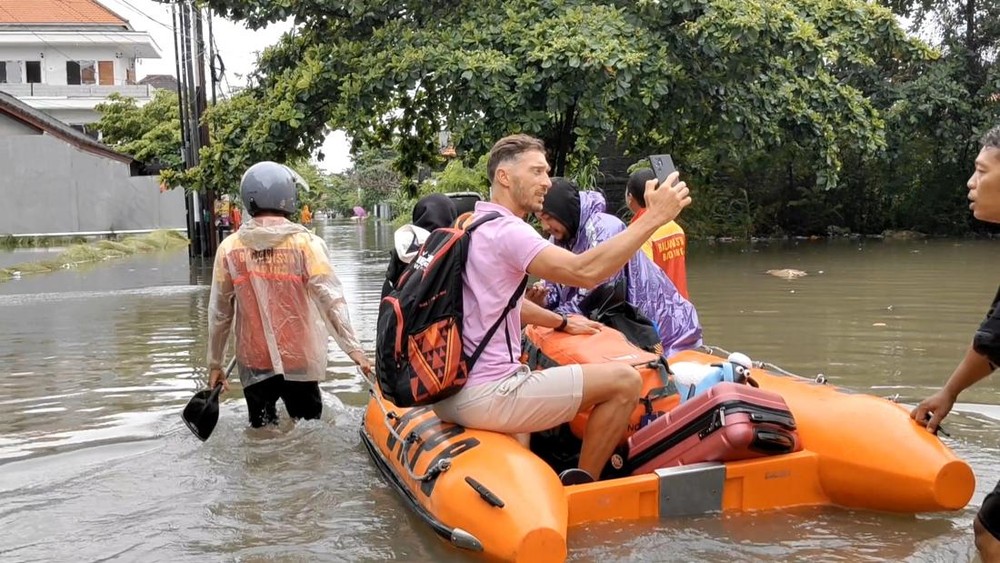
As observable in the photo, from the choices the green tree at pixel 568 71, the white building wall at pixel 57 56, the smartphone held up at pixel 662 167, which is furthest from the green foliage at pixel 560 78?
the white building wall at pixel 57 56

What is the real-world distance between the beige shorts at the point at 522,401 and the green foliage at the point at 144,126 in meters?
34.7

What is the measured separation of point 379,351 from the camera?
13.9 ft

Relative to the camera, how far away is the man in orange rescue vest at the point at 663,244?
5730 millimetres

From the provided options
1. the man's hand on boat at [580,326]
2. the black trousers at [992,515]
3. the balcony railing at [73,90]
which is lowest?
the black trousers at [992,515]

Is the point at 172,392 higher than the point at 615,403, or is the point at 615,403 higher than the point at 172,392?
the point at 615,403

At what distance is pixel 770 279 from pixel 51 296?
1085 cm

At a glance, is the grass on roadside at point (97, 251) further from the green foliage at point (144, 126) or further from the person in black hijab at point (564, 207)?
the person in black hijab at point (564, 207)

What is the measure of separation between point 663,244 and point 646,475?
1.88m

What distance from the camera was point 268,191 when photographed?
18.9 ft

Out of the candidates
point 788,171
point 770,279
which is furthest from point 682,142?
point 788,171

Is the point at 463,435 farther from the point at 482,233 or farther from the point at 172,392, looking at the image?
the point at 172,392

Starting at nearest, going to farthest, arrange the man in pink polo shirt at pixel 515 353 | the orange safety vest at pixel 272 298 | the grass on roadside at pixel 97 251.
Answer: the man in pink polo shirt at pixel 515 353
the orange safety vest at pixel 272 298
the grass on roadside at pixel 97 251

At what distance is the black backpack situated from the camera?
4.06 m

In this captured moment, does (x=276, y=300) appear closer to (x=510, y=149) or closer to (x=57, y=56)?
(x=510, y=149)
